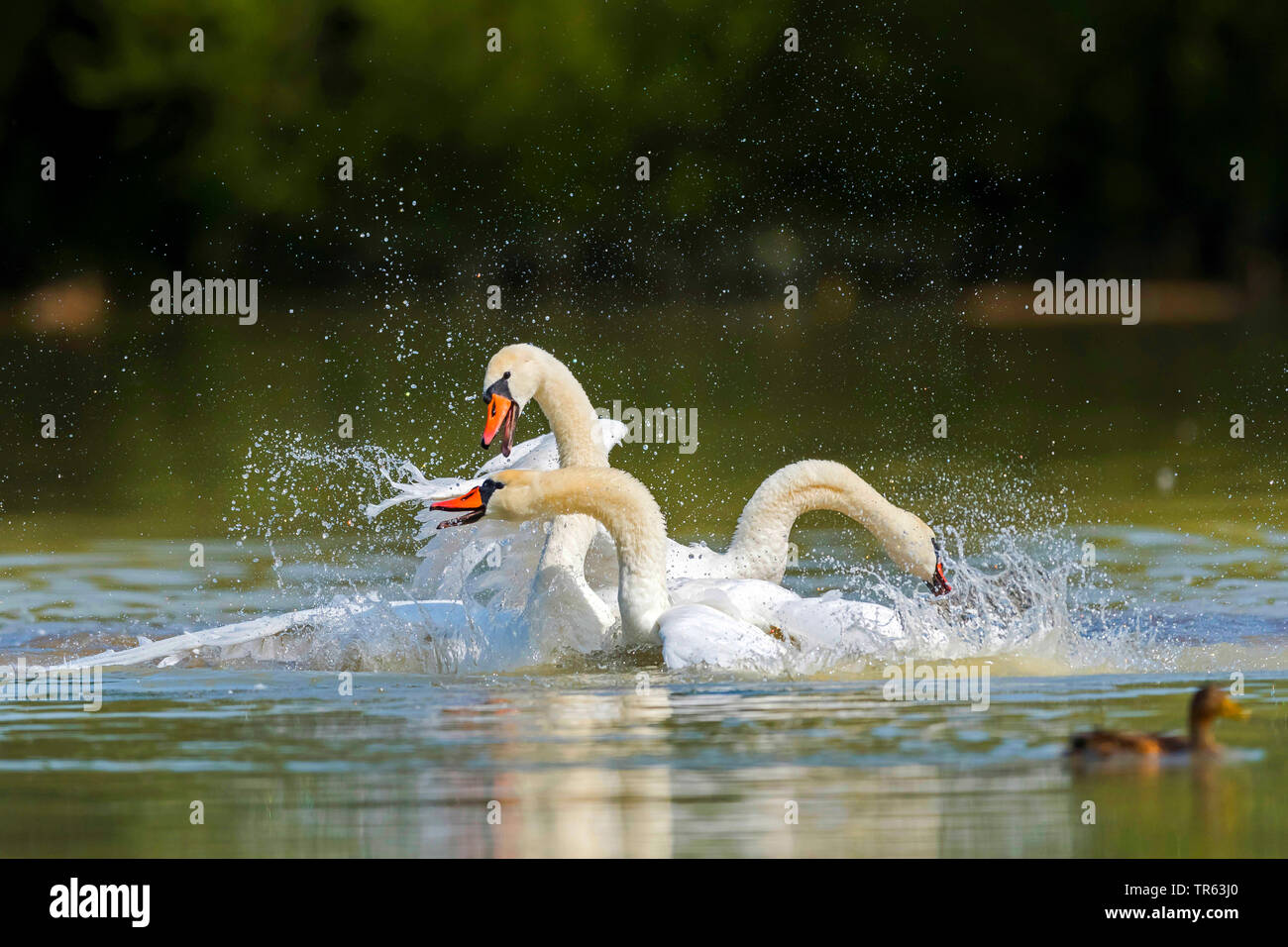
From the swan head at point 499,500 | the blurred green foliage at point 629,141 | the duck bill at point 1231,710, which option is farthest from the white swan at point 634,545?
the blurred green foliage at point 629,141

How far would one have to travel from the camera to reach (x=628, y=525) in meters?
11.1

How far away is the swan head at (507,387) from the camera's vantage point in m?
11.9

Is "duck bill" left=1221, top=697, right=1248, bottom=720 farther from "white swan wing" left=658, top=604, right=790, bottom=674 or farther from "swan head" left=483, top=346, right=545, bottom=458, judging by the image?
"swan head" left=483, top=346, right=545, bottom=458

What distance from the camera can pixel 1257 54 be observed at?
177 feet

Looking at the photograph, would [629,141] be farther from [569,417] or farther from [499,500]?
[499,500]

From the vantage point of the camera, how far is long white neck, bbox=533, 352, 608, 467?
1214cm

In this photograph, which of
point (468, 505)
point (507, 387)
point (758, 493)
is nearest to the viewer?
point (468, 505)

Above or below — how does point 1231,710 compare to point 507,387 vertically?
below

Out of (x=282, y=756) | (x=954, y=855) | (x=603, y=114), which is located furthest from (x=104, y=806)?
(x=603, y=114)

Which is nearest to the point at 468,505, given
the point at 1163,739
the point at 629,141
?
the point at 1163,739

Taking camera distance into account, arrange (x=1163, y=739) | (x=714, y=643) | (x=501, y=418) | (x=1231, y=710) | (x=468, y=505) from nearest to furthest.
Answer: (x=1163, y=739), (x=1231, y=710), (x=714, y=643), (x=468, y=505), (x=501, y=418)

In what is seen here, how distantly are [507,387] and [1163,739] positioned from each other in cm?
449

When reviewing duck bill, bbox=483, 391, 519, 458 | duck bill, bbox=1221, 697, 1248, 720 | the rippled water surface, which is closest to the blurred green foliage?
duck bill, bbox=483, 391, 519, 458

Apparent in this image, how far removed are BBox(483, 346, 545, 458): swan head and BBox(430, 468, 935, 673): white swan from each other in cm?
80
